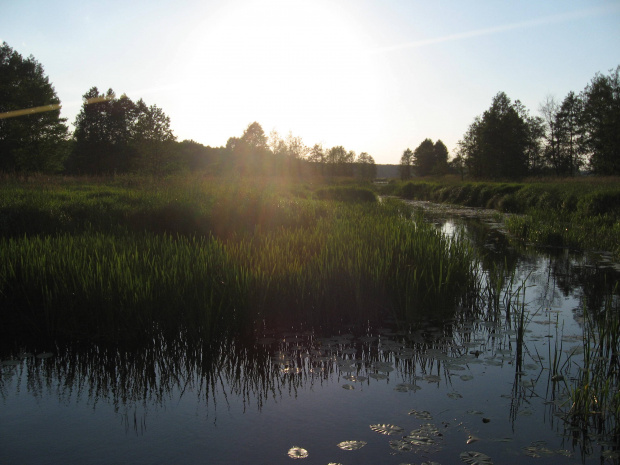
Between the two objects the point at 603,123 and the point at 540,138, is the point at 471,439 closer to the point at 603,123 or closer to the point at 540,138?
the point at 603,123

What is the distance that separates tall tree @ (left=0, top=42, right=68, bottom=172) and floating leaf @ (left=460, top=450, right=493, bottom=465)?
37.5m

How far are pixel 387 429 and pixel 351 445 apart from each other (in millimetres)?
368

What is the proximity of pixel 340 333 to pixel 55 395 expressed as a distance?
10.3 feet

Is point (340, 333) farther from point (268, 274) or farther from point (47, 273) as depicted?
point (47, 273)

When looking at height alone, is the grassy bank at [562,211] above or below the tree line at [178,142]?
below

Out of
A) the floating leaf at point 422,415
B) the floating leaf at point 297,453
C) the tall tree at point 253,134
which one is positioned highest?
the tall tree at point 253,134

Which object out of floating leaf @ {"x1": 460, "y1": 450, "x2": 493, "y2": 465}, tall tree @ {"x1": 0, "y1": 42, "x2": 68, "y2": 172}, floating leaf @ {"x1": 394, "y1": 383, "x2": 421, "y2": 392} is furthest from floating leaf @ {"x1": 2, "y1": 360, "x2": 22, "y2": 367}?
tall tree @ {"x1": 0, "y1": 42, "x2": 68, "y2": 172}

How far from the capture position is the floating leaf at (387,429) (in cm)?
326

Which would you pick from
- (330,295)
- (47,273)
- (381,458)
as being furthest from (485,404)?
(47,273)

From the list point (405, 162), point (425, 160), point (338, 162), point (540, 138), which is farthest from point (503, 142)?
point (405, 162)

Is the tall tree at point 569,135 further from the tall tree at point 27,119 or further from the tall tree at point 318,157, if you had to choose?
the tall tree at point 27,119

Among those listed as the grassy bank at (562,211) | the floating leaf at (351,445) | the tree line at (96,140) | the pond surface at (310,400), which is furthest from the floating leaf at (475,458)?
the tree line at (96,140)

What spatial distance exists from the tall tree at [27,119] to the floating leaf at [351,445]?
36900 millimetres

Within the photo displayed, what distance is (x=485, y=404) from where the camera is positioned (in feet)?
12.0
